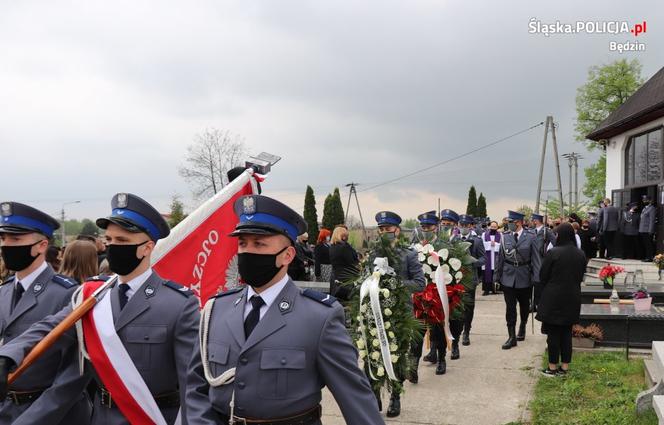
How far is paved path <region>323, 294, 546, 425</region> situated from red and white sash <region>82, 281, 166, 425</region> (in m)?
3.60

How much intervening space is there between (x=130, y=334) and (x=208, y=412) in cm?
69

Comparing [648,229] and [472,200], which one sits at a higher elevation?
[472,200]

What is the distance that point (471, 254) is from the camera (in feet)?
40.3

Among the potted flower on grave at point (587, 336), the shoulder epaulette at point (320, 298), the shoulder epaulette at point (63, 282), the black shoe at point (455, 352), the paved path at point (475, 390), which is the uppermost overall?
the shoulder epaulette at point (320, 298)

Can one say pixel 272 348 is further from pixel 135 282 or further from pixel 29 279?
pixel 29 279

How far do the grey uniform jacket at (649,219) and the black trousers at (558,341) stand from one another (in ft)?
43.6

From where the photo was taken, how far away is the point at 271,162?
184 inches

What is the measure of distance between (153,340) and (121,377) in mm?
230

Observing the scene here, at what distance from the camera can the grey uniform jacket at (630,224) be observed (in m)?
19.8

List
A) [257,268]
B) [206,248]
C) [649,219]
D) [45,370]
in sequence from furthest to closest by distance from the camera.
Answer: [649,219] → [206,248] → [45,370] → [257,268]

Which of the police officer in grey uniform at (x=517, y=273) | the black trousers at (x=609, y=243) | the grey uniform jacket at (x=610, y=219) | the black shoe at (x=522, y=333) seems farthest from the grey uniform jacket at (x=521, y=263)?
the grey uniform jacket at (x=610, y=219)

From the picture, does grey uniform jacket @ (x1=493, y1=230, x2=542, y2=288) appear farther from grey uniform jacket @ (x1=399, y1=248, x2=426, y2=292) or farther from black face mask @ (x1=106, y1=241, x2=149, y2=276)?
black face mask @ (x1=106, y1=241, x2=149, y2=276)

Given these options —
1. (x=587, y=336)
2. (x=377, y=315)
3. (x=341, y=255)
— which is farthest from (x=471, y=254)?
(x=377, y=315)

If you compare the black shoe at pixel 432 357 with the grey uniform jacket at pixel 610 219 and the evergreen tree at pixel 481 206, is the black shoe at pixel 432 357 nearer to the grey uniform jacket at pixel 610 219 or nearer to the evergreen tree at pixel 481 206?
the grey uniform jacket at pixel 610 219
